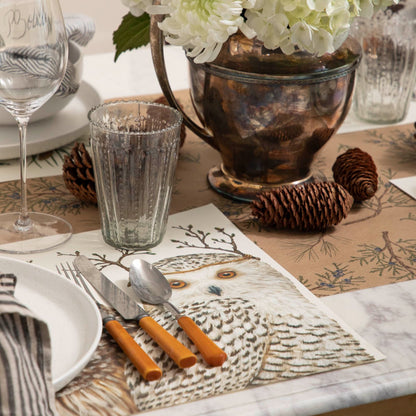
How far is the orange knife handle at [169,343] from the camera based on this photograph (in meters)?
0.59

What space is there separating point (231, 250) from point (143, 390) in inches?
11.0

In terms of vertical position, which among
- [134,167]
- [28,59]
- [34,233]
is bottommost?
[34,233]

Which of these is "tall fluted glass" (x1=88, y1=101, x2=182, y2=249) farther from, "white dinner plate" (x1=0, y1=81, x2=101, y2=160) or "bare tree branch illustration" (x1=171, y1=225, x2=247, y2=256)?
"white dinner plate" (x1=0, y1=81, x2=101, y2=160)

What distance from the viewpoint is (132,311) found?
0.67m

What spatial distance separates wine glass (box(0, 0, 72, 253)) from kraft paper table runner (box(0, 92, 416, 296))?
0.10 metres

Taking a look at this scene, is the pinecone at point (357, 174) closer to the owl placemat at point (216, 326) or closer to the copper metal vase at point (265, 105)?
the copper metal vase at point (265, 105)

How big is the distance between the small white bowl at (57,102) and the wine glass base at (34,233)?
0.70 ft

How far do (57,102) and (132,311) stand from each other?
1.63 ft

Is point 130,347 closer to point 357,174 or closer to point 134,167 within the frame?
point 134,167

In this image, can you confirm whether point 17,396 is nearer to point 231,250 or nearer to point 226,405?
point 226,405

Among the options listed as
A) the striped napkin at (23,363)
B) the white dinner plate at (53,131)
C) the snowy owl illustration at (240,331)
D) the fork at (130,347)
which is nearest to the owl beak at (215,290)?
the snowy owl illustration at (240,331)

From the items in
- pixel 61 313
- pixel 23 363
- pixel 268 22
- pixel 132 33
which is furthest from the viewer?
pixel 132 33

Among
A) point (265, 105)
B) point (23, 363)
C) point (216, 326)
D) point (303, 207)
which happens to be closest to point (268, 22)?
point (265, 105)

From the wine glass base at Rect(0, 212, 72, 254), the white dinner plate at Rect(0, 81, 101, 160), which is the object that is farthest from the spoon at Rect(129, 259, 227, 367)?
the white dinner plate at Rect(0, 81, 101, 160)
